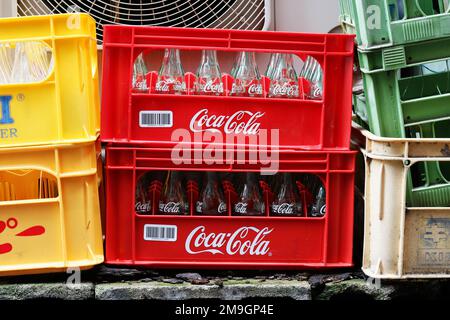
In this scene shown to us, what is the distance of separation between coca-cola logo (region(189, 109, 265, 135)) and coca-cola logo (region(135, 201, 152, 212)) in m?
0.30

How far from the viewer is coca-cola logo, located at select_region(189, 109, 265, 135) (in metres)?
2.02

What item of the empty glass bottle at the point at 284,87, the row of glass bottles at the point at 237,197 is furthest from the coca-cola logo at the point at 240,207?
the empty glass bottle at the point at 284,87

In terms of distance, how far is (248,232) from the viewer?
2072 mm

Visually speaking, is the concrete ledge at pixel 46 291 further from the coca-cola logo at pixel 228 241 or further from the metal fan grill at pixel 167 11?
the metal fan grill at pixel 167 11

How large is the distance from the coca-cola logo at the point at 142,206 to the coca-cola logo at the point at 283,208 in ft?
1.30

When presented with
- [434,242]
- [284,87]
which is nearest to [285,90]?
[284,87]

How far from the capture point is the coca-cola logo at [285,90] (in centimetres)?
206

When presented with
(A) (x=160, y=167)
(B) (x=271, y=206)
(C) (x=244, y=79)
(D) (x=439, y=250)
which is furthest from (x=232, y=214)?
(D) (x=439, y=250)

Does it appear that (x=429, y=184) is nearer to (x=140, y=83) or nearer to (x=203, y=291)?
(x=203, y=291)

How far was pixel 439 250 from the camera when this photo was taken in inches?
78.1

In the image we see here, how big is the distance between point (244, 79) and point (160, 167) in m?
0.43

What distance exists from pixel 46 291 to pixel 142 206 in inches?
15.2
